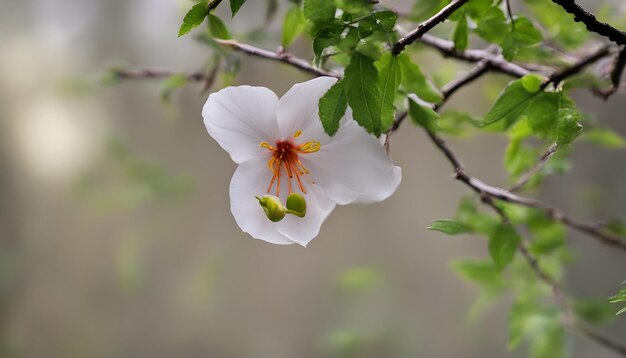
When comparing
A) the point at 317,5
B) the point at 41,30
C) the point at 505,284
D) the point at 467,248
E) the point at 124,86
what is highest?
the point at 317,5

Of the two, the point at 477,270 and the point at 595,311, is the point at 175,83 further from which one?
the point at 595,311

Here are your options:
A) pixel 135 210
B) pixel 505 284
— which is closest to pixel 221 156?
pixel 135 210

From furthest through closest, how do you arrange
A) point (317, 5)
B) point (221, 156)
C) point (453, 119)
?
1. point (221, 156)
2. point (453, 119)
3. point (317, 5)

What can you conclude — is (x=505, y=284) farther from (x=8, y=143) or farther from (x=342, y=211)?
(x=8, y=143)

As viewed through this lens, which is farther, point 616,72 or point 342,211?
point 342,211

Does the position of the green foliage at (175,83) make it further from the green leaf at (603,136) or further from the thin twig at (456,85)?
the green leaf at (603,136)

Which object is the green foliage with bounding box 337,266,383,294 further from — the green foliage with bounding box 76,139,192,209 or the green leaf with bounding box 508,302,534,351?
the green leaf with bounding box 508,302,534,351
